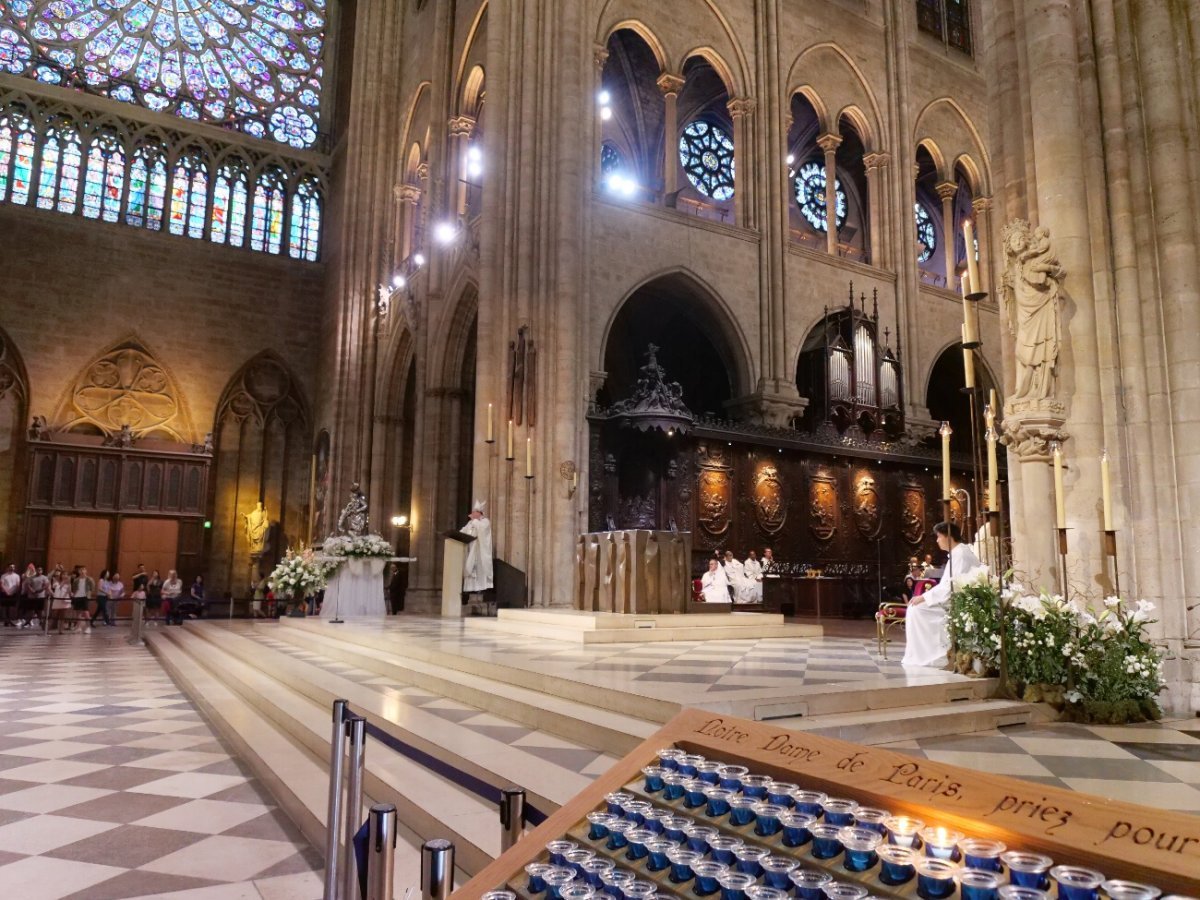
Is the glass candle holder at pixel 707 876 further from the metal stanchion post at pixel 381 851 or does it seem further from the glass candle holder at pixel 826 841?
the metal stanchion post at pixel 381 851

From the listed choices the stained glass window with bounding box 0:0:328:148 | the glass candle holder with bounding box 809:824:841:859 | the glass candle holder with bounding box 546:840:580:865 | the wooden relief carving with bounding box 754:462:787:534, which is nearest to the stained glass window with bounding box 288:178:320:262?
the stained glass window with bounding box 0:0:328:148

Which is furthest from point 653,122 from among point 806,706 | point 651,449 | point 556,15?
point 806,706

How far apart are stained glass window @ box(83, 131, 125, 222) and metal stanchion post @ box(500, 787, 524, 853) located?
25200 mm

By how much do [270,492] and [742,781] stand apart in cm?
2456

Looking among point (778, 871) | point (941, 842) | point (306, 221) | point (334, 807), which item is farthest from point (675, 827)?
point (306, 221)

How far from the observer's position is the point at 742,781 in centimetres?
185

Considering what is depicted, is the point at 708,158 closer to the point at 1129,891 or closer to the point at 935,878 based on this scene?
the point at 935,878

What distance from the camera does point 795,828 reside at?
165cm

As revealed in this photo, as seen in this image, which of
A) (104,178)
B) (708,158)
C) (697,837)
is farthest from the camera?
(104,178)

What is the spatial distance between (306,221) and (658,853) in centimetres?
2683

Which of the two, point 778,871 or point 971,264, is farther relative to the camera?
point 971,264

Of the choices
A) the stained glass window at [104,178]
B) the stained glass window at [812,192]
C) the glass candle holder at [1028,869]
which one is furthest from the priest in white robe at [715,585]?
the stained glass window at [104,178]

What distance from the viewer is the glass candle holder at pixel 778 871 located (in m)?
1.56

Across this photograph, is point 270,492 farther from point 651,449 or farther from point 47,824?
point 47,824
